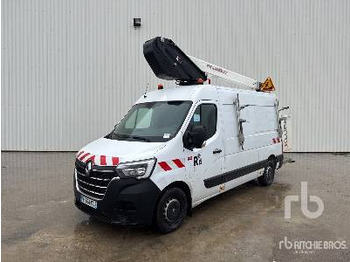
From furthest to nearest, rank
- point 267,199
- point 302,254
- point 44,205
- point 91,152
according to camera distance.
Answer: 1. point 267,199
2. point 44,205
3. point 91,152
4. point 302,254

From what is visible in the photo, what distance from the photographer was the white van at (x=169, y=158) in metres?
4.24

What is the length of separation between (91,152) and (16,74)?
9.62m

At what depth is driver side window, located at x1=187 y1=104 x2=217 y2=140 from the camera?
514 cm

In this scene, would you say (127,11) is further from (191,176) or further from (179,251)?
(179,251)

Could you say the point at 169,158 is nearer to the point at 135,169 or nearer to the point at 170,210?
the point at 135,169

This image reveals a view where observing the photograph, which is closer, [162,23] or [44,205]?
[44,205]

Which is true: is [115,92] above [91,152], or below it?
→ above

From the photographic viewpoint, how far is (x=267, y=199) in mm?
6453

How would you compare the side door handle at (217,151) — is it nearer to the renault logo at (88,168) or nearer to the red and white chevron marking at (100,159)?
the red and white chevron marking at (100,159)

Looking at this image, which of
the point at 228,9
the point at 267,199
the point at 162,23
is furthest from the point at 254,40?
the point at 267,199

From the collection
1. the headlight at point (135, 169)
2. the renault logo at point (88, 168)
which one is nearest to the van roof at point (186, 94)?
the headlight at point (135, 169)

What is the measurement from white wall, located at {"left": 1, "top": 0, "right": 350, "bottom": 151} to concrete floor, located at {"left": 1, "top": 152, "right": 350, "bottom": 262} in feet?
17.3

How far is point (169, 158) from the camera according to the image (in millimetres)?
4520

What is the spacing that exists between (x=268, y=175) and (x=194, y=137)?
3430mm
